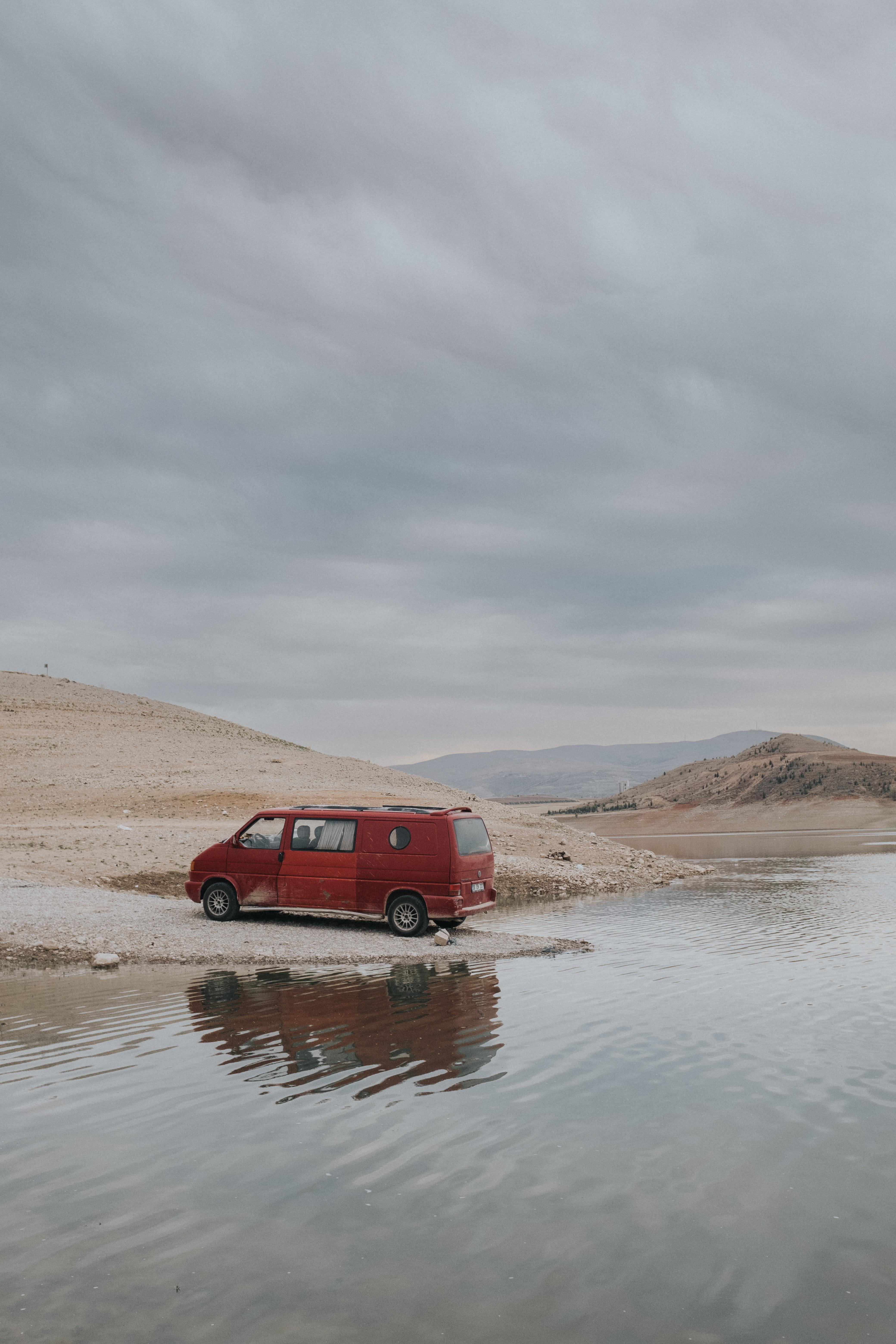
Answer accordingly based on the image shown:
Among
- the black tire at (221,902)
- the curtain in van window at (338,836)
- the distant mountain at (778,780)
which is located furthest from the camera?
the distant mountain at (778,780)

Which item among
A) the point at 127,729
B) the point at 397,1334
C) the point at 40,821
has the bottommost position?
the point at 397,1334

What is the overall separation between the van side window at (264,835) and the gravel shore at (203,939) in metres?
1.41

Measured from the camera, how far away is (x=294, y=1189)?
635 cm

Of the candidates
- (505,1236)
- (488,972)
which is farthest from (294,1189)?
(488,972)

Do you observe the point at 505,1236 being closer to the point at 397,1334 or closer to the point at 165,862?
the point at 397,1334

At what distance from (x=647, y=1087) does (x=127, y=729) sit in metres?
64.2

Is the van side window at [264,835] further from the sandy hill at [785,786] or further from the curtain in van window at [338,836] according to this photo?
the sandy hill at [785,786]

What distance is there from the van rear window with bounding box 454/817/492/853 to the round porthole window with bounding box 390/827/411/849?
0.96m

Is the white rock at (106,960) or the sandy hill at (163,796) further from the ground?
the sandy hill at (163,796)

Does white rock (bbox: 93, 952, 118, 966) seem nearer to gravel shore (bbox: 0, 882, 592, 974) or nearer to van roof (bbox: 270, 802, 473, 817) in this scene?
gravel shore (bbox: 0, 882, 592, 974)

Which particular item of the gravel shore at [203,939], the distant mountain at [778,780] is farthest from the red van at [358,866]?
the distant mountain at [778,780]

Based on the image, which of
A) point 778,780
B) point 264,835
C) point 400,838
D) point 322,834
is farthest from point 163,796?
point 778,780

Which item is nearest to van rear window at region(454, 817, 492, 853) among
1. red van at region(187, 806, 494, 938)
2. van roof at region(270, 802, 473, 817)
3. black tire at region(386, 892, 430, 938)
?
red van at region(187, 806, 494, 938)

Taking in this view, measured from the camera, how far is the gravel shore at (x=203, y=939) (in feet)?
52.9
